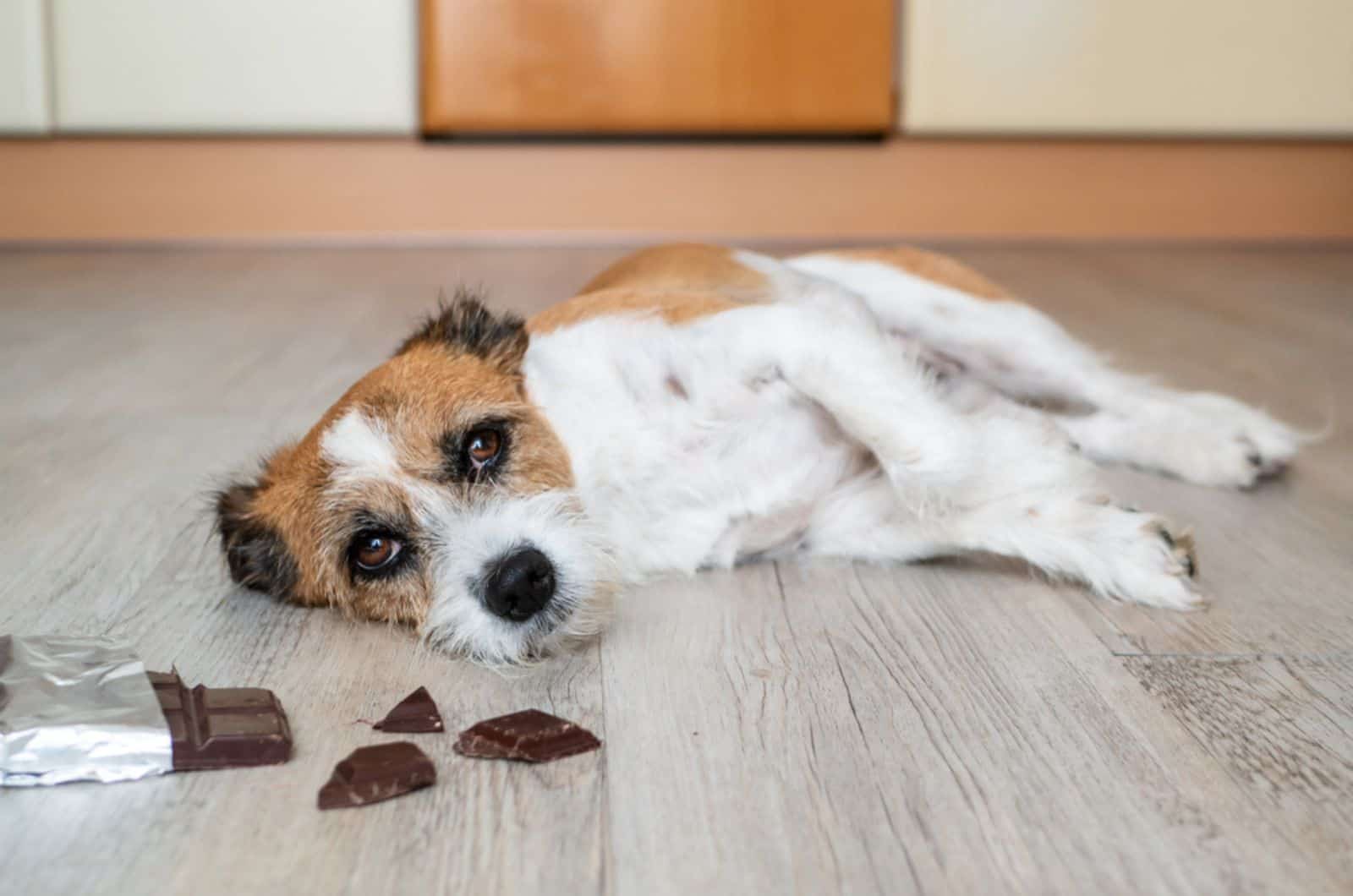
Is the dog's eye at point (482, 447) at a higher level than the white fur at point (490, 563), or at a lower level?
higher

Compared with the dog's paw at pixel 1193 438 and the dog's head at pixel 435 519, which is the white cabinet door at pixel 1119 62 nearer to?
the dog's paw at pixel 1193 438

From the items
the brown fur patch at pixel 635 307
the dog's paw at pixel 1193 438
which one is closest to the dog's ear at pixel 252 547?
the brown fur patch at pixel 635 307

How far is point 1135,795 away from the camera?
1.30 metres

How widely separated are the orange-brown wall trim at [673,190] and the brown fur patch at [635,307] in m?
3.19

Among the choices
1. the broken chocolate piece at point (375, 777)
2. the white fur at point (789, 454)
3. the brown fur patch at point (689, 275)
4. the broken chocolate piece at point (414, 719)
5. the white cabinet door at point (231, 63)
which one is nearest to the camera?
the broken chocolate piece at point (375, 777)

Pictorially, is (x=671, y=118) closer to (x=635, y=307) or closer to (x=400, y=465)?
(x=635, y=307)

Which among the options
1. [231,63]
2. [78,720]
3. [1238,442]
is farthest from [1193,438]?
[231,63]

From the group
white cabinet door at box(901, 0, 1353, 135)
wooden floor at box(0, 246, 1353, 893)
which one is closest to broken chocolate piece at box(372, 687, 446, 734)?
wooden floor at box(0, 246, 1353, 893)

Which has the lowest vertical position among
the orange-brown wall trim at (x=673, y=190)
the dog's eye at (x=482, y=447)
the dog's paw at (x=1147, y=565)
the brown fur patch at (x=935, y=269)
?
the dog's paw at (x=1147, y=565)

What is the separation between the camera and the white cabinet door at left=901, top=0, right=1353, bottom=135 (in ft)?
15.9

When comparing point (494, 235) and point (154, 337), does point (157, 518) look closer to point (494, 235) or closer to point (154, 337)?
point (154, 337)

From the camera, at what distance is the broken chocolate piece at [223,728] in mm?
1395

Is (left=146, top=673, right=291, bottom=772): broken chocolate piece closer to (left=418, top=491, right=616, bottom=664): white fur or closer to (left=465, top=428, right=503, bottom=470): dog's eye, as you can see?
(left=418, top=491, right=616, bottom=664): white fur

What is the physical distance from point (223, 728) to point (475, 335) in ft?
2.38
